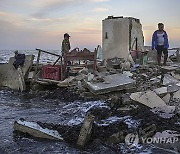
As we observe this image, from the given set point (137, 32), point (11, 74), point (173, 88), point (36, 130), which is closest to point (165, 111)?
point (173, 88)

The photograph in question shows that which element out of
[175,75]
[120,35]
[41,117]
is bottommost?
[41,117]

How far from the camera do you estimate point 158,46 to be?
43.5 ft

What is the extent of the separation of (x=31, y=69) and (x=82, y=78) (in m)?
3.27

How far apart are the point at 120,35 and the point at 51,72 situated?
5.30 metres

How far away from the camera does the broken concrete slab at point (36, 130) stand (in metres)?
6.43

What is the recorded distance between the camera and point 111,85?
978cm

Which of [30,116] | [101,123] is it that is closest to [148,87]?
[101,123]

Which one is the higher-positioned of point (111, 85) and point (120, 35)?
point (120, 35)

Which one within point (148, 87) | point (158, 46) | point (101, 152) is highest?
point (158, 46)

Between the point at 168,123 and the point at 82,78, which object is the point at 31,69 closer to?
the point at 82,78

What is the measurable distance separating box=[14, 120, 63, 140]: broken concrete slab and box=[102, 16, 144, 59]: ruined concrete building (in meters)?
10.1

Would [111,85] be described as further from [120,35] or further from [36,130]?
[120,35]

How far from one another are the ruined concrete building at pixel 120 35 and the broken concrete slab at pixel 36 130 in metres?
10.1

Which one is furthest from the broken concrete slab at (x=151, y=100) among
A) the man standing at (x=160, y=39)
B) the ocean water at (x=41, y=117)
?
the man standing at (x=160, y=39)
